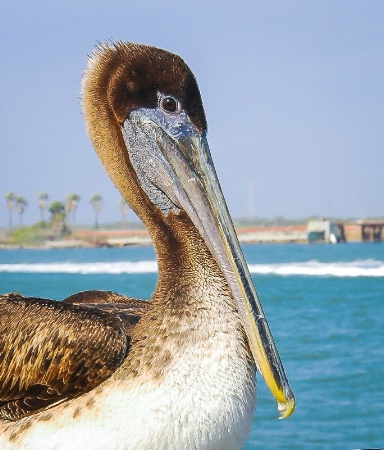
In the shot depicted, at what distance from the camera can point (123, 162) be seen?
6.69 ft

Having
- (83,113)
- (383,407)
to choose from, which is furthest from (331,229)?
(83,113)

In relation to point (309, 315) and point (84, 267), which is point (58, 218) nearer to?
point (84, 267)

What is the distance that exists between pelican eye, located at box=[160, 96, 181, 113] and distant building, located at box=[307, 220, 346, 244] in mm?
4899

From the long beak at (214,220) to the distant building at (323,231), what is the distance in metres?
4.89

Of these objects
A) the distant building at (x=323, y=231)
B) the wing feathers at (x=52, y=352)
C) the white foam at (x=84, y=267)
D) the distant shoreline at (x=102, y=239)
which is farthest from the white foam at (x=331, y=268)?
the wing feathers at (x=52, y=352)

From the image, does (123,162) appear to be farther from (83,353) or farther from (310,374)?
(310,374)

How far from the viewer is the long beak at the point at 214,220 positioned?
1788 millimetres

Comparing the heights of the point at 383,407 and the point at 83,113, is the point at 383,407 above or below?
below

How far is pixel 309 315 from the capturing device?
8047mm

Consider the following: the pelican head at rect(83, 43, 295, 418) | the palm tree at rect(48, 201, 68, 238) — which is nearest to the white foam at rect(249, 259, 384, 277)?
the palm tree at rect(48, 201, 68, 238)

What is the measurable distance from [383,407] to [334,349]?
1.49 m

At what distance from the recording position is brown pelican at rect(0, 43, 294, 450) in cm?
179

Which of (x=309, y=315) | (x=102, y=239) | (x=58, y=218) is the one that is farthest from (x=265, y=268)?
(x=58, y=218)

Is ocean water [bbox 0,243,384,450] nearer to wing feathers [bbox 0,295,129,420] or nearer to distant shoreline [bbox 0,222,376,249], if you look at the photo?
distant shoreline [bbox 0,222,376,249]
